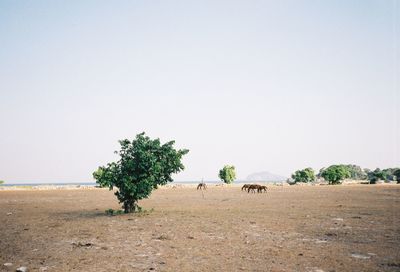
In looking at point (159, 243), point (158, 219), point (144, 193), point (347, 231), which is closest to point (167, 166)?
point (144, 193)

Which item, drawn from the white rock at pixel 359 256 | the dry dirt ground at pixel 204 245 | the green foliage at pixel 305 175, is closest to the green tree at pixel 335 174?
the green foliage at pixel 305 175

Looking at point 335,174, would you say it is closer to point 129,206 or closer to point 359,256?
point 129,206

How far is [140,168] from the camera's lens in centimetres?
2408

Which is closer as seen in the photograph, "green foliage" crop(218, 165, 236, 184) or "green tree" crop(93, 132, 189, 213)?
"green tree" crop(93, 132, 189, 213)

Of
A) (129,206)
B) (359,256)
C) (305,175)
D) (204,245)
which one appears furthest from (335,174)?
(204,245)

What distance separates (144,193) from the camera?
78.6 feet

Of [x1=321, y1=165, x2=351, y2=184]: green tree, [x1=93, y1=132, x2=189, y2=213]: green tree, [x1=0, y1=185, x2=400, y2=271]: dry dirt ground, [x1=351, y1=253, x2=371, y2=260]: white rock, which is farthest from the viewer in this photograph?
[x1=321, y1=165, x2=351, y2=184]: green tree

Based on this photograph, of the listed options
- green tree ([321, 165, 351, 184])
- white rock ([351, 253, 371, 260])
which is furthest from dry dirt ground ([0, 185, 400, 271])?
green tree ([321, 165, 351, 184])

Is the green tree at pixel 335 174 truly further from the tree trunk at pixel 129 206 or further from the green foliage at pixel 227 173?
the tree trunk at pixel 129 206

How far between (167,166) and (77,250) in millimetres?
13478

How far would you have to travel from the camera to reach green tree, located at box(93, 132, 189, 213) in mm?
23562

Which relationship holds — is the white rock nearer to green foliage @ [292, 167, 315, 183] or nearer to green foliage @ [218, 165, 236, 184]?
green foliage @ [218, 165, 236, 184]

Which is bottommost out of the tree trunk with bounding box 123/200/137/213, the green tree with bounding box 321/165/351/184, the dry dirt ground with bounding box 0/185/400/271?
the dry dirt ground with bounding box 0/185/400/271

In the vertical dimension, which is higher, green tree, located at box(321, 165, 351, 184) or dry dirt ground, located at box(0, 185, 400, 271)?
green tree, located at box(321, 165, 351, 184)
